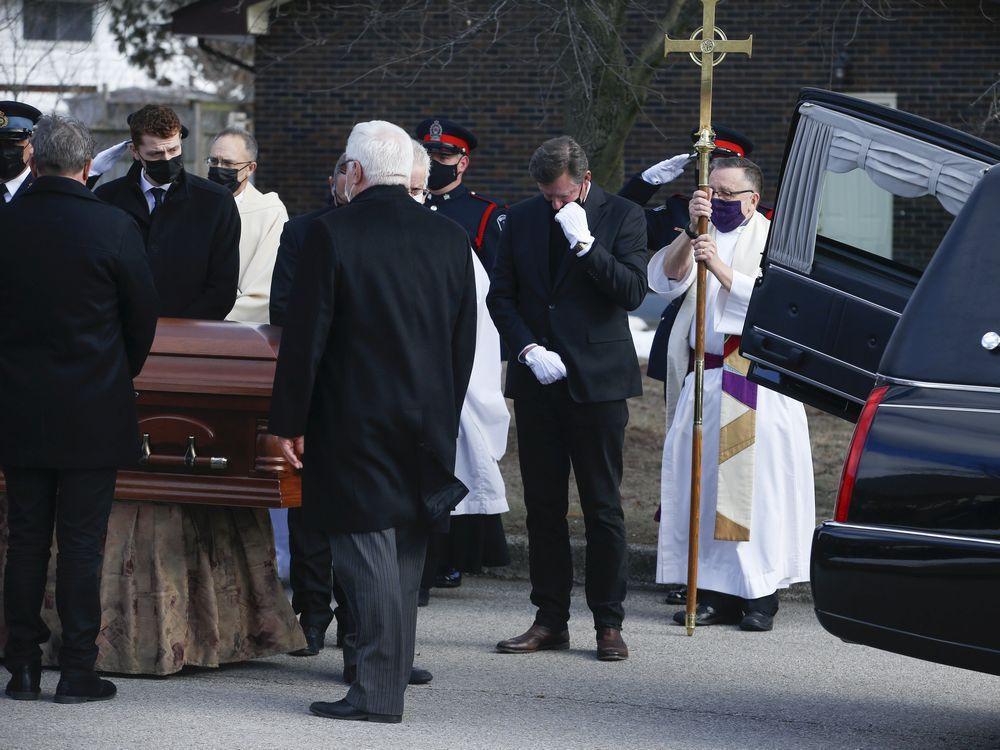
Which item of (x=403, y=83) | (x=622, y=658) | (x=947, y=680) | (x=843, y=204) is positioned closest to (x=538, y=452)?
(x=622, y=658)

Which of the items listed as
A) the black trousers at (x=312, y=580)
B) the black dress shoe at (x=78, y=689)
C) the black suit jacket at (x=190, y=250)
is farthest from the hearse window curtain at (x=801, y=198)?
the black dress shoe at (x=78, y=689)

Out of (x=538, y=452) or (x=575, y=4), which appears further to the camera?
(x=575, y=4)

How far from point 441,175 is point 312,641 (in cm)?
251

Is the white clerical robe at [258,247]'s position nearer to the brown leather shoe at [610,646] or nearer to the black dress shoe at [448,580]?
the black dress shoe at [448,580]

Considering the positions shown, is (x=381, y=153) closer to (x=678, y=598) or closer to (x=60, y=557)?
(x=60, y=557)

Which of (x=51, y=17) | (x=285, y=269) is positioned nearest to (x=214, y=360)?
(x=285, y=269)

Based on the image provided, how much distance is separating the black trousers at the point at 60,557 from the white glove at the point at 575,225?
1941mm

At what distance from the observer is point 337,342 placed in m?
4.81

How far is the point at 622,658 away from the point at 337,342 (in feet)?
6.36

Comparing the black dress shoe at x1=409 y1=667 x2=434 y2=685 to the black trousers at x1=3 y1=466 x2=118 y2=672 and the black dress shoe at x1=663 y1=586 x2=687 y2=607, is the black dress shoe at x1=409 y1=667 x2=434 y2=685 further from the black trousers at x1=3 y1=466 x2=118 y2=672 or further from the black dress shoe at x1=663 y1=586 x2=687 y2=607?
the black dress shoe at x1=663 y1=586 x2=687 y2=607

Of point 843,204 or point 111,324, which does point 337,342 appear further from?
point 843,204

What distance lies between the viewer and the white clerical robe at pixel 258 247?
22.5ft

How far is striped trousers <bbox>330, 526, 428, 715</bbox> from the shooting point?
15.9 ft

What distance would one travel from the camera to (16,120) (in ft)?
21.8
